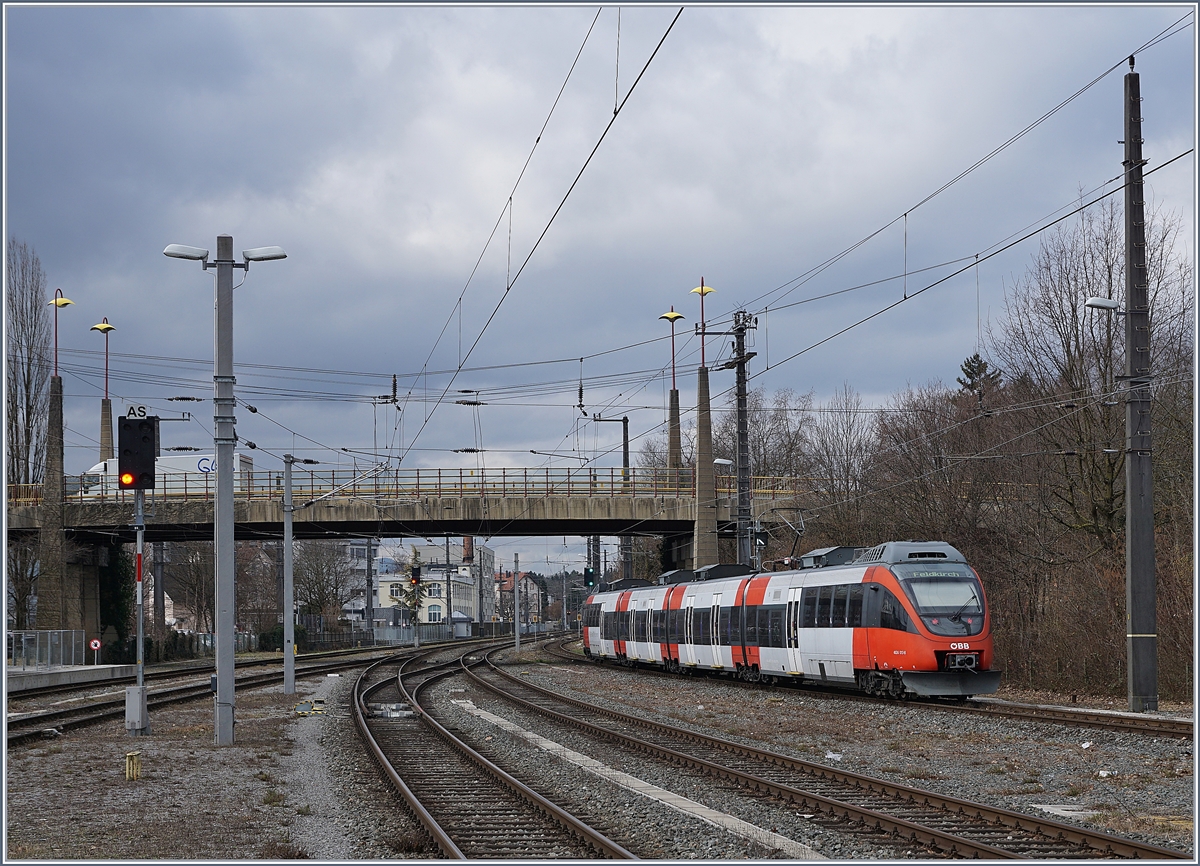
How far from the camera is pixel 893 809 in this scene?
1214 centimetres

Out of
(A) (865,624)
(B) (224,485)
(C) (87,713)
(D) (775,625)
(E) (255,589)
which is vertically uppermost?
(B) (224,485)

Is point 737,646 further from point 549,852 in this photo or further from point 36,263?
point 36,263

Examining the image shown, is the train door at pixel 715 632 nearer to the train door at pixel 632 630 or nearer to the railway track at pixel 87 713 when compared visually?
the train door at pixel 632 630

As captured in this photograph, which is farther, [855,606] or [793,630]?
Answer: [793,630]

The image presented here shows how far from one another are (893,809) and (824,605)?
15496 mm

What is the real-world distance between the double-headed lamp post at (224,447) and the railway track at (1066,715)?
42.7 feet

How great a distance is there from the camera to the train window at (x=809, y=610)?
92.1 ft

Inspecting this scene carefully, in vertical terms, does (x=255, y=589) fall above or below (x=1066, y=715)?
below

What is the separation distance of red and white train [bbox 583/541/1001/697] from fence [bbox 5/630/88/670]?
24.2m

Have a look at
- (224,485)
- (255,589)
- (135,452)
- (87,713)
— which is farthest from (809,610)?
(255,589)

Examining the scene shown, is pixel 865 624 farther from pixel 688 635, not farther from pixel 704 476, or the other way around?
pixel 704 476

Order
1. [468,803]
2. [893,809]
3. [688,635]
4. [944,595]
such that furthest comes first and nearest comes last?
[688,635] < [944,595] < [468,803] < [893,809]

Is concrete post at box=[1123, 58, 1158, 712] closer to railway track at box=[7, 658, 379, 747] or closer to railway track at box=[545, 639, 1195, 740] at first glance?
railway track at box=[545, 639, 1195, 740]

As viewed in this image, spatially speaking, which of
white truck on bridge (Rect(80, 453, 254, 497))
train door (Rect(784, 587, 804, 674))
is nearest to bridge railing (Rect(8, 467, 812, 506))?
white truck on bridge (Rect(80, 453, 254, 497))
